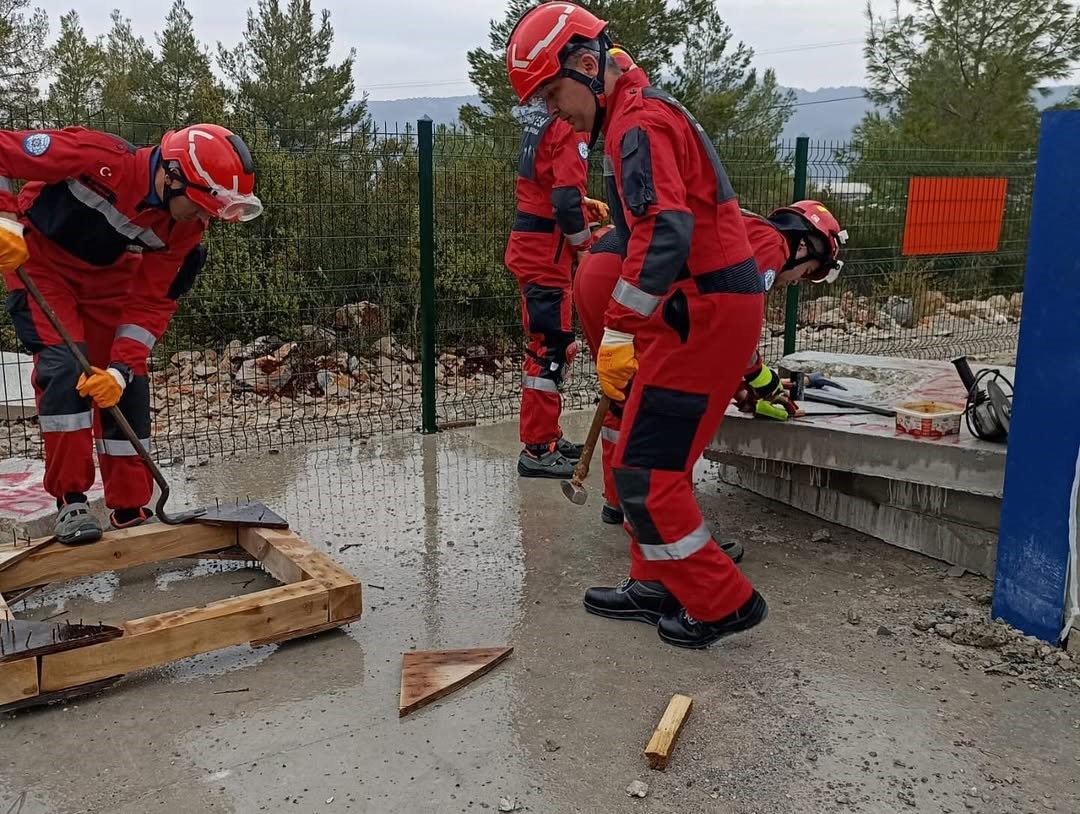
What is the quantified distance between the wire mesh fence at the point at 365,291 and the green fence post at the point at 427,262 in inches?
1.2

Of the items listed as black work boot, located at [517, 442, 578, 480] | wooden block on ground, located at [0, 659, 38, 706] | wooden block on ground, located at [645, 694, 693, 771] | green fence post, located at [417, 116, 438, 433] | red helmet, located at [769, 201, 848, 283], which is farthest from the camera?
green fence post, located at [417, 116, 438, 433]

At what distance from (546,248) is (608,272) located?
105 centimetres

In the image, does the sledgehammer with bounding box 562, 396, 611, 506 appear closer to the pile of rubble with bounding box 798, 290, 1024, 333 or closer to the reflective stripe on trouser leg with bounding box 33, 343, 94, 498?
the reflective stripe on trouser leg with bounding box 33, 343, 94, 498

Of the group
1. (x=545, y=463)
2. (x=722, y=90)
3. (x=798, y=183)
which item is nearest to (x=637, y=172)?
(x=545, y=463)

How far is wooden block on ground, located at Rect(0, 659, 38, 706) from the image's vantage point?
2.86 meters

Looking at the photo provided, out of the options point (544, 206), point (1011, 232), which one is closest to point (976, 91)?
point (1011, 232)

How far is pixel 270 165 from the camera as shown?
6.15 m

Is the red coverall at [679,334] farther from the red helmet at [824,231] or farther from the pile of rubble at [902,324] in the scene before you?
the pile of rubble at [902,324]

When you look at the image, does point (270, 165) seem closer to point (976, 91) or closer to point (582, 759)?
point (582, 759)

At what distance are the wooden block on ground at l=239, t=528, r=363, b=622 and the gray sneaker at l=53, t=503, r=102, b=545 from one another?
1.91 feet

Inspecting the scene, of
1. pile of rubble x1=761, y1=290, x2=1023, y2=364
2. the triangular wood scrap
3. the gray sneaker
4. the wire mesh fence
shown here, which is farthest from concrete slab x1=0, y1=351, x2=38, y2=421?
pile of rubble x1=761, y1=290, x2=1023, y2=364

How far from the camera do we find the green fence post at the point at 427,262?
6098mm

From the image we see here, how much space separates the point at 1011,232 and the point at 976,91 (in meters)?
8.44

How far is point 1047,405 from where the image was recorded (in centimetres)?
327
